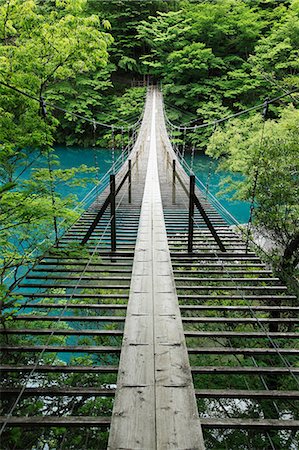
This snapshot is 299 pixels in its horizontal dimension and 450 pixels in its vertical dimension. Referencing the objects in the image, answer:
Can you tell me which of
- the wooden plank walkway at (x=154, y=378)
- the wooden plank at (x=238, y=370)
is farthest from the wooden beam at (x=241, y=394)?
the wooden plank walkway at (x=154, y=378)

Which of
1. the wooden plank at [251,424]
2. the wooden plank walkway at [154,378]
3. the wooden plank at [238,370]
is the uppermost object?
the wooden plank walkway at [154,378]

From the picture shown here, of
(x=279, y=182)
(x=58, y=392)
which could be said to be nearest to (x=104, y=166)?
(x=279, y=182)

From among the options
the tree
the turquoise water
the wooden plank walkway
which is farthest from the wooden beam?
the turquoise water

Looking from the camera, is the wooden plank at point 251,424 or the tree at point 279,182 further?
the tree at point 279,182

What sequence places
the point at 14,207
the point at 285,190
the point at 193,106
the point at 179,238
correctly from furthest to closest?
the point at 193,106, the point at 285,190, the point at 179,238, the point at 14,207

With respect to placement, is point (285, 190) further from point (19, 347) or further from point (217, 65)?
point (217, 65)

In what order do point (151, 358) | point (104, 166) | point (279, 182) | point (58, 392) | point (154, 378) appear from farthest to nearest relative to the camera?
point (104, 166), point (279, 182), point (58, 392), point (151, 358), point (154, 378)

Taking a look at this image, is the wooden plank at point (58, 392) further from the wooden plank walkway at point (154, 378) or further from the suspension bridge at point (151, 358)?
→ the wooden plank walkway at point (154, 378)

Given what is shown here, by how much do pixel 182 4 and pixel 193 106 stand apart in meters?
4.46

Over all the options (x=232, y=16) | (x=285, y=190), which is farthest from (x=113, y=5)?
(x=285, y=190)

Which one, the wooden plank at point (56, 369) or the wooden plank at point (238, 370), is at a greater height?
the wooden plank at point (56, 369)

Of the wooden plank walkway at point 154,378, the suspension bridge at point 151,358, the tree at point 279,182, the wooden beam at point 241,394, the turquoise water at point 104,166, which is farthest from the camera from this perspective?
the turquoise water at point 104,166

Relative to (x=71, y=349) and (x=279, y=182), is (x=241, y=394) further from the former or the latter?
(x=279, y=182)

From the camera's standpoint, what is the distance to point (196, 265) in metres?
2.59
